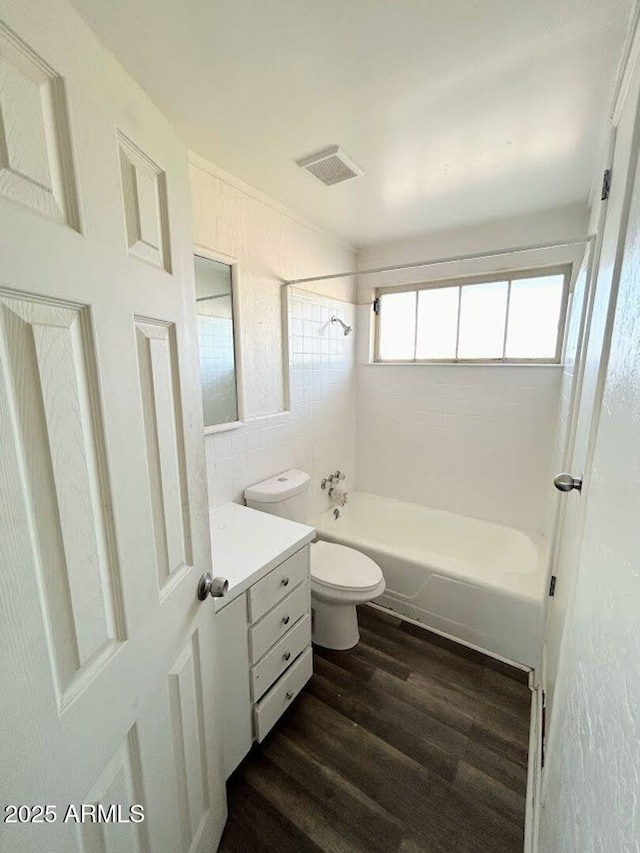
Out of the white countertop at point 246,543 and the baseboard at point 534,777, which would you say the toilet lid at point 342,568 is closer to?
the white countertop at point 246,543

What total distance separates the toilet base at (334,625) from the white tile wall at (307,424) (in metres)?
0.76

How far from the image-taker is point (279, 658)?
1.39m

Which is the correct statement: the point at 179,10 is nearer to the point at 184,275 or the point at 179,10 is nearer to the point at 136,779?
the point at 184,275

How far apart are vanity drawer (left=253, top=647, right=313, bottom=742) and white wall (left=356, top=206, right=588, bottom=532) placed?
61.3 inches

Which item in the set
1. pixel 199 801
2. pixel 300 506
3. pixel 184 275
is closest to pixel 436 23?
pixel 184 275

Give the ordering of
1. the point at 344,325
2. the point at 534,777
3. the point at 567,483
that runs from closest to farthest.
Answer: the point at 567,483
the point at 534,777
the point at 344,325

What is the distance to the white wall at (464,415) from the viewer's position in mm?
2203

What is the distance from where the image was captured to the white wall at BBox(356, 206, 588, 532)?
220cm

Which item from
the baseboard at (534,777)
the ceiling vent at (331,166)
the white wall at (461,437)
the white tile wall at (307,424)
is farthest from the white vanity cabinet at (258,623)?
the ceiling vent at (331,166)

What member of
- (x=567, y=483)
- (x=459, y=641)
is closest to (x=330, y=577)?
(x=459, y=641)

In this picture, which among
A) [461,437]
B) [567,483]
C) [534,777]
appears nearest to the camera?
[567,483]

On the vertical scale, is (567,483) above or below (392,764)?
above

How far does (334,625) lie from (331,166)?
224 cm

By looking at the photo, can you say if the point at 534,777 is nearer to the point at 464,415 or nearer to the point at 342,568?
the point at 342,568
